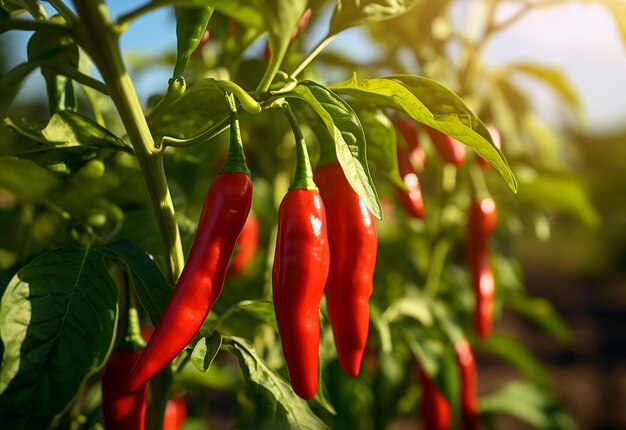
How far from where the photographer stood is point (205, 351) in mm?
642

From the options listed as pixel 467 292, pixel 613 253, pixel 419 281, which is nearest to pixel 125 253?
pixel 419 281

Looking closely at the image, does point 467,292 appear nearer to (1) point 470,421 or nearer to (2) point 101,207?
(1) point 470,421

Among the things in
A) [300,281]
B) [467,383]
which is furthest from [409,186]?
[467,383]

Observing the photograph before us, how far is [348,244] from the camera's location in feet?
2.35

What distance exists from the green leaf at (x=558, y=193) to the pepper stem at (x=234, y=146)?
2.79 feet

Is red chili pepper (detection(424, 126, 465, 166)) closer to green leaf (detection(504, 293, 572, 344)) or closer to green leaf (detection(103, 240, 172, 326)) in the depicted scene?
green leaf (detection(103, 240, 172, 326))

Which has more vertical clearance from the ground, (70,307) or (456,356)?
(70,307)

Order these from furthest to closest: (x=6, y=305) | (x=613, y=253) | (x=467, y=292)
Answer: (x=613, y=253) < (x=467, y=292) < (x=6, y=305)

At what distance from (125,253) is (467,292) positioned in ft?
3.77

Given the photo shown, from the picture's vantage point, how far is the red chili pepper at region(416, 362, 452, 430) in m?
1.30

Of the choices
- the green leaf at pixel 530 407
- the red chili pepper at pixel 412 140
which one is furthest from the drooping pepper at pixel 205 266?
the green leaf at pixel 530 407

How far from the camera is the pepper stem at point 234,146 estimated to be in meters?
0.62

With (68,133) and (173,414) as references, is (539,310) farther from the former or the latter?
(68,133)

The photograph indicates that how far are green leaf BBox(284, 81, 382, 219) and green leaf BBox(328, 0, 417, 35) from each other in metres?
0.16
